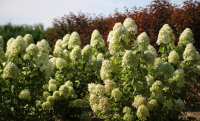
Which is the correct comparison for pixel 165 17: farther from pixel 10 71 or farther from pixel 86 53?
pixel 10 71

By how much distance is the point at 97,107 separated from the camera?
4.45 meters

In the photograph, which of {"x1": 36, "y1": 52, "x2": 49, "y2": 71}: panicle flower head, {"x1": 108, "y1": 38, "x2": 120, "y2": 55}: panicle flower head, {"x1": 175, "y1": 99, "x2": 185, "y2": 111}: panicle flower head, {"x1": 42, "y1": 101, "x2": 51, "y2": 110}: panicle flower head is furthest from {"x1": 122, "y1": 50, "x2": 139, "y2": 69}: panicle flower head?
{"x1": 42, "y1": 101, "x2": 51, "y2": 110}: panicle flower head

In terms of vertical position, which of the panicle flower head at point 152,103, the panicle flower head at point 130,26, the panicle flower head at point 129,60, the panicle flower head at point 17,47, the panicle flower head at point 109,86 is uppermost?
the panicle flower head at point 130,26

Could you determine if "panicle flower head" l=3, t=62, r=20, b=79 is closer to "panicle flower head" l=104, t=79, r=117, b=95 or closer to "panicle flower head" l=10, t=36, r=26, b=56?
"panicle flower head" l=10, t=36, r=26, b=56

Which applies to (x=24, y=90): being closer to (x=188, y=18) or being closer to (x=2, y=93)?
(x=2, y=93)

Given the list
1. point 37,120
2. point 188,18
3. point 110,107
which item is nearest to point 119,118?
point 110,107

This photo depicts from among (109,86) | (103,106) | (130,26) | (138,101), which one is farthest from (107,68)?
(130,26)

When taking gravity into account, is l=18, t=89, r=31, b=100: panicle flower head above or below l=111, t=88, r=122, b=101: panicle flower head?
above

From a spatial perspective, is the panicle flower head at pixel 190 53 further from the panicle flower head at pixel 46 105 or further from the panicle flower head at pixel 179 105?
the panicle flower head at pixel 46 105

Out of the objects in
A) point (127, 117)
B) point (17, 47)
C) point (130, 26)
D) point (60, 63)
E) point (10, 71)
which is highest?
point (130, 26)

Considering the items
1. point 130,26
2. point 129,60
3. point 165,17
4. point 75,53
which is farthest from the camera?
point 165,17

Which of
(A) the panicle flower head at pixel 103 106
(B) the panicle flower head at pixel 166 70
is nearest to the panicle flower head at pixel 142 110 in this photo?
(A) the panicle flower head at pixel 103 106

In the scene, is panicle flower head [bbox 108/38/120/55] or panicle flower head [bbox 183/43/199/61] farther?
panicle flower head [bbox 183/43/199/61]

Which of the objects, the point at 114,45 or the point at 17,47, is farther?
the point at 114,45
